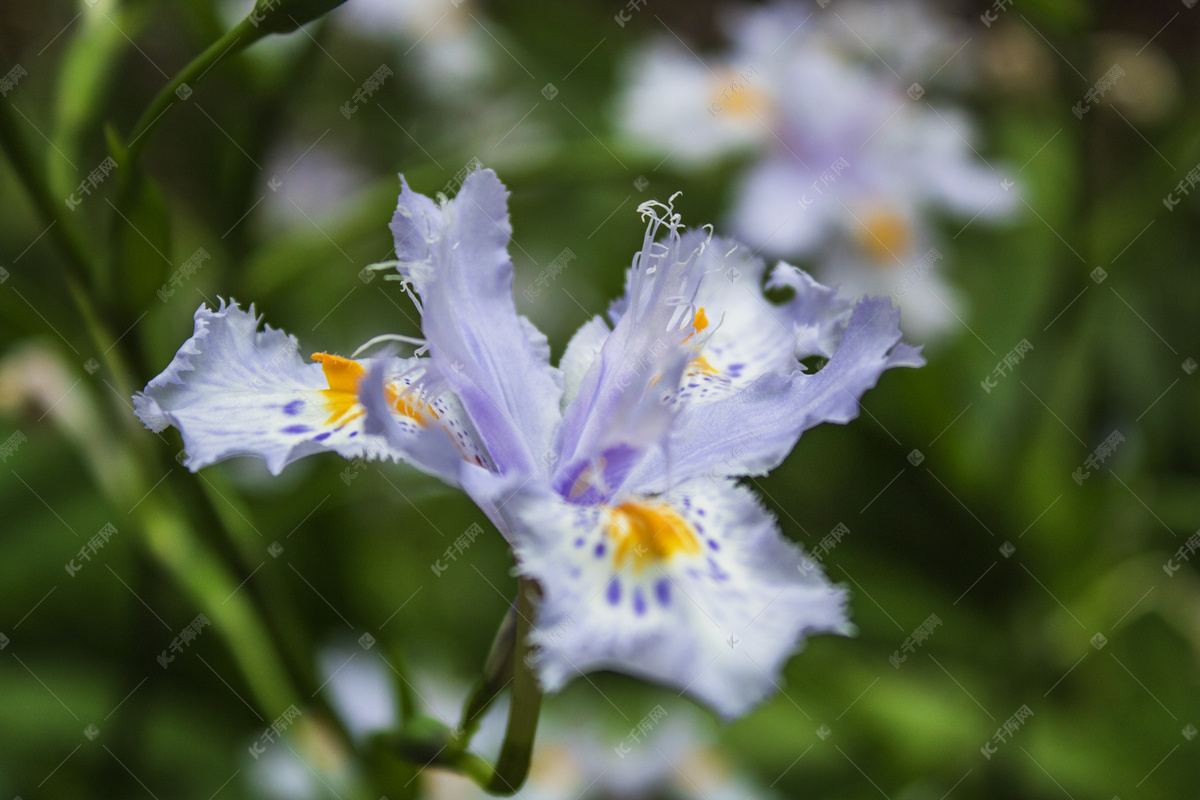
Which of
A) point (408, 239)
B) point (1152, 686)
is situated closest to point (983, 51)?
point (1152, 686)

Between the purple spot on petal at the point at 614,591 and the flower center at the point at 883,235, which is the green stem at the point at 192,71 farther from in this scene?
the flower center at the point at 883,235

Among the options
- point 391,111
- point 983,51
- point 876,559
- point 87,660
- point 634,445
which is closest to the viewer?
point 634,445

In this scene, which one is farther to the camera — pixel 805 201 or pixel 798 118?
pixel 798 118

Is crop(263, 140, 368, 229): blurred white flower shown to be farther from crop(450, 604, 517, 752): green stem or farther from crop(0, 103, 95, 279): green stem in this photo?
crop(450, 604, 517, 752): green stem

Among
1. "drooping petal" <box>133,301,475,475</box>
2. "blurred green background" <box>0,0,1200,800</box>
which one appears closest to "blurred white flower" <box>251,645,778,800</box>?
"blurred green background" <box>0,0,1200,800</box>

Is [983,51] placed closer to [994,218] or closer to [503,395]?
[994,218]

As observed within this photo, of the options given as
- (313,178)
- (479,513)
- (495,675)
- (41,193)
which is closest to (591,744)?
(479,513)

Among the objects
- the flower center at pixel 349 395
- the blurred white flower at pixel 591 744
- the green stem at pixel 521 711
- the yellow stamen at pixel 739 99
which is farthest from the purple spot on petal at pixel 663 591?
the yellow stamen at pixel 739 99
